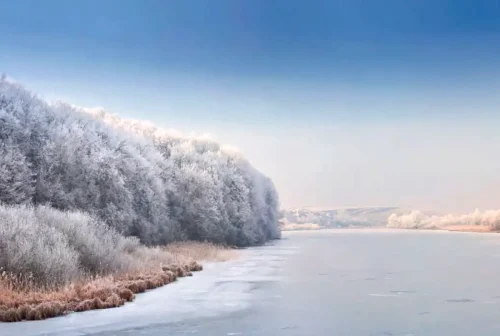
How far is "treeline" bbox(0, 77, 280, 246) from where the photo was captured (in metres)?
29.3

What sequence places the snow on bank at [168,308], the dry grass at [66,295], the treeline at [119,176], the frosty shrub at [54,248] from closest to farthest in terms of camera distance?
1. the snow on bank at [168,308]
2. the dry grass at [66,295]
3. the frosty shrub at [54,248]
4. the treeline at [119,176]

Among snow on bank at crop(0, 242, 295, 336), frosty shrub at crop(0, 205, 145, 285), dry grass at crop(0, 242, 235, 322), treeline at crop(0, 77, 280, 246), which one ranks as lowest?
snow on bank at crop(0, 242, 295, 336)

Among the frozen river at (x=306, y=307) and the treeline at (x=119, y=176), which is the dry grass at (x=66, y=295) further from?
the treeline at (x=119, y=176)

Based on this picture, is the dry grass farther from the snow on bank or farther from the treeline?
the treeline

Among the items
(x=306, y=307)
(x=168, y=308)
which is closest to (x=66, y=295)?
(x=168, y=308)

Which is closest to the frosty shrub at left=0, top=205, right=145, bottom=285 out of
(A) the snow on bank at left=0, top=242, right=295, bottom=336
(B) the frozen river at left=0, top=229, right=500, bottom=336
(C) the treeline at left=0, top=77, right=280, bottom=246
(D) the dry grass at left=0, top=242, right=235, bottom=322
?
(D) the dry grass at left=0, top=242, right=235, bottom=322

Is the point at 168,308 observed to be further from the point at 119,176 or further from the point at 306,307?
the point at 119,176

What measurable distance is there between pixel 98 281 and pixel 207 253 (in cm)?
1865

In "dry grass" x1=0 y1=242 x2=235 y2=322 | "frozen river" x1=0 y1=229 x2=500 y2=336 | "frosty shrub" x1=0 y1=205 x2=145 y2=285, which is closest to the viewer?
"frozen river" x1=0 y1=229 x2=500 y2=336

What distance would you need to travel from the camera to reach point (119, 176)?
1353 inches

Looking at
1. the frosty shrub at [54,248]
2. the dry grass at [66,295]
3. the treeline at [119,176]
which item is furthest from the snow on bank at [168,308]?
the treeline at [119,176]

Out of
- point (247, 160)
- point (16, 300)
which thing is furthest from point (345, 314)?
point (247, 160)

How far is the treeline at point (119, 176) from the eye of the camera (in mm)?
29312

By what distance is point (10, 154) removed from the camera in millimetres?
27156
